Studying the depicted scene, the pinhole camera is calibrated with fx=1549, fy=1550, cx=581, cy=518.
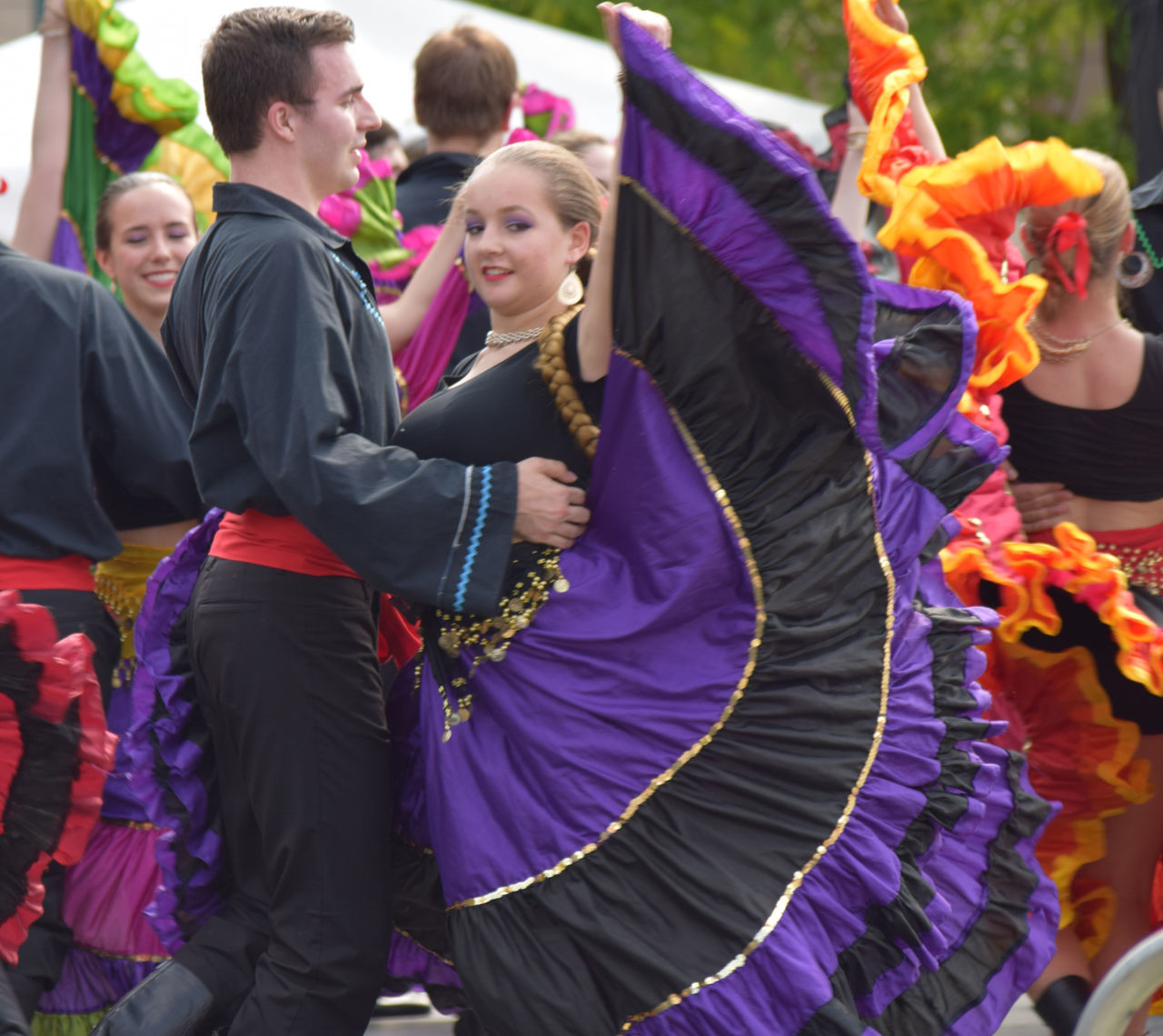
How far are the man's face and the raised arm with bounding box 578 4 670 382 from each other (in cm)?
57

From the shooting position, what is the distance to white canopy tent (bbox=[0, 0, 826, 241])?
6656 mm

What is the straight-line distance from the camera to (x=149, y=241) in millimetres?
4270

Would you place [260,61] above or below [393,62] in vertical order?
above

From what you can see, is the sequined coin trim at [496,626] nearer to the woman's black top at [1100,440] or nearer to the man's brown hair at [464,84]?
the woman's black top at [1100,440]

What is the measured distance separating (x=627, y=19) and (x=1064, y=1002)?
238cm

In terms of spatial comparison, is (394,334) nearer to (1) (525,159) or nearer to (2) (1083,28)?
(1) (525,159)

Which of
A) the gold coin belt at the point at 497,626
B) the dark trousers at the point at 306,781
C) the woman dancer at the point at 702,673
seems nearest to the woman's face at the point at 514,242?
the woman dancer at the point at 702,673

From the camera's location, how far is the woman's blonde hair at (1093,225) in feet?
11.3

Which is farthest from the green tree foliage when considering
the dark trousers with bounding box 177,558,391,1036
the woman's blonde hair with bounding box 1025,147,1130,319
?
the dark trousers with bounding box 177,558,391,1036

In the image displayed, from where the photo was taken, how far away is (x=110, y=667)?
3791 millimetres

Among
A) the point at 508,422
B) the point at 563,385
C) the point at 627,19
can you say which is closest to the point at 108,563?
the point at 508,422

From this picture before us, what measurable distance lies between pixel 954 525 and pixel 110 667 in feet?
6.74

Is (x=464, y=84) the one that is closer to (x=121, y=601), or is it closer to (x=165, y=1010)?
(x=121, y=601)

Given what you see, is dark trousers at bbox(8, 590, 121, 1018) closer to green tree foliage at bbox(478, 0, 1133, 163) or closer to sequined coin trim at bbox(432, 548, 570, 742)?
sequined coin trim at bbox(432, 548, 570, 742)
